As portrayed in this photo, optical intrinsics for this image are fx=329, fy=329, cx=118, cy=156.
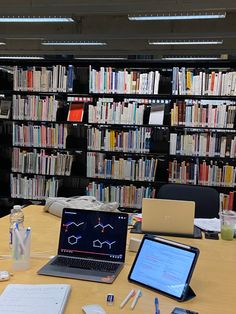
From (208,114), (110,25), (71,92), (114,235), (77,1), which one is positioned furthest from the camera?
(110,25)

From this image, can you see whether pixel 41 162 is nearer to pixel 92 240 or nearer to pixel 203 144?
pixel 203 144

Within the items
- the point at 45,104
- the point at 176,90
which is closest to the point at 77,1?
the point at 45,104

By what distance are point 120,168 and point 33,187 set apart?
114 cm

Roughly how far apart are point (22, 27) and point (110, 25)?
2067 millimetres

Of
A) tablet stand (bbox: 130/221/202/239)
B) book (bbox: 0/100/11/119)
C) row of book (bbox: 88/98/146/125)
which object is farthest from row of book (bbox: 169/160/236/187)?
book (bbox: 0/100/11/119)

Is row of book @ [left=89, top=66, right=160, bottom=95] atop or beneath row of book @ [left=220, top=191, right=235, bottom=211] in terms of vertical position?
atop

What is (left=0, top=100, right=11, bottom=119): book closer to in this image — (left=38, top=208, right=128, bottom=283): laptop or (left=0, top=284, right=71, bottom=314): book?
(left=38, top=208, right=128, bottom=283): laptop

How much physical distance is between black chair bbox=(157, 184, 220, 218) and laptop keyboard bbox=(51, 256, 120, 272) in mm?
1150

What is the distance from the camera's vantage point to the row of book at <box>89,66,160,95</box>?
3721 millimetres

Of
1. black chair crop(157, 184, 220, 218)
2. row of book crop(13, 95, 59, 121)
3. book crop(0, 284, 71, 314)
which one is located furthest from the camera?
row of book crop(13, 95, 59, 121)

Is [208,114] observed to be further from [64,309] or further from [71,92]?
[64,309]

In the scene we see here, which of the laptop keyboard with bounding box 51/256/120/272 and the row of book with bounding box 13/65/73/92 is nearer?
the laptop keyboard with bounding box 51/256/120/272

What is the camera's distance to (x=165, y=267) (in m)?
1.30

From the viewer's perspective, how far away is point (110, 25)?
7.21 metres
